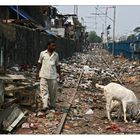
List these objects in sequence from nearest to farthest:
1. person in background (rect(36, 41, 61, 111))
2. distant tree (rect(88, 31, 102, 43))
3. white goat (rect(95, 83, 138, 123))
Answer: white goat (rect(95, 83, 138, 123)) → person in background (rect(36, 41, 61, 111)) → distant tree (rect(88, 31, 102, 43))

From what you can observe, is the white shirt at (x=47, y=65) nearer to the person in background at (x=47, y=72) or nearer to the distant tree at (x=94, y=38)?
the person in background at (x=47, y=72)

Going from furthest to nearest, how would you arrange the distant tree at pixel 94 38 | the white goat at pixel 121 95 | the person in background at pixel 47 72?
the distant tree at pixel 94 38 → the person in background at pixel 47 72 → the white goat at pixel 121 95

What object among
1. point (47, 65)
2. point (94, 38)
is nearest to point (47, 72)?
point (47, 65)

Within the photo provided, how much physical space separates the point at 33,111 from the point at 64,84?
330 inches

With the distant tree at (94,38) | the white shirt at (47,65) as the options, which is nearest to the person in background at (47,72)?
the white shirt at (47,65)

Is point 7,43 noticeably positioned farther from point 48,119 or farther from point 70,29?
point 70,29

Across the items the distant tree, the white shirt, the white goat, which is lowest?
the distant tree

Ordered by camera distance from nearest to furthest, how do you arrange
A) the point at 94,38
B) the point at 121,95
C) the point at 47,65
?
the point at 121,95 → the point at 47,65 → the point at 94,38

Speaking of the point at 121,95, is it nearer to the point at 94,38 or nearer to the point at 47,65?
the point at 47,65

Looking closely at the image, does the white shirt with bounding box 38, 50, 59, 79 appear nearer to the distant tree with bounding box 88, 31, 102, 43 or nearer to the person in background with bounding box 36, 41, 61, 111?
the person in background with bounding box 36, 41, 61, 111

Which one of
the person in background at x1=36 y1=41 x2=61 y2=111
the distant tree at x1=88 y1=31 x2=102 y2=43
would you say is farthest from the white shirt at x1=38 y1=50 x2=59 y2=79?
the distant tree at x1=88 y1=31 x2=102 y2=43

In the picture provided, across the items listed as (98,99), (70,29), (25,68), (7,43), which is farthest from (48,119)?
(70,29)

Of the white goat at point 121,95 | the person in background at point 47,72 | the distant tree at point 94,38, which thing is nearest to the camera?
the white goat at point 121,95

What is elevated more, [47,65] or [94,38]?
[47,65]
